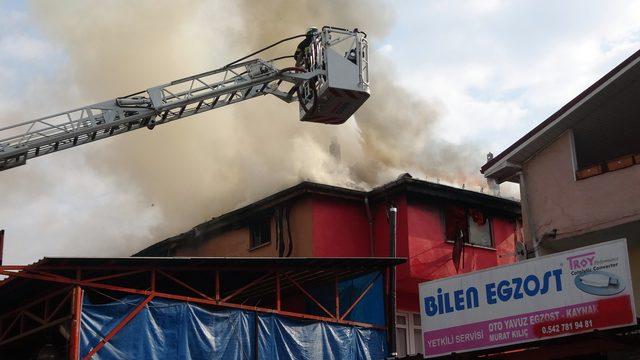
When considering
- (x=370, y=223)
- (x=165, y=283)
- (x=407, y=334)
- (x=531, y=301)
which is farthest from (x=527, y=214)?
(x=165, y=283)

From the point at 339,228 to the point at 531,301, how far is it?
10.6 m

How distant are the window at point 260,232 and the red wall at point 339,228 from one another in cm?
216

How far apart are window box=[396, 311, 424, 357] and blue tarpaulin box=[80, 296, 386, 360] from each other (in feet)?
12.7

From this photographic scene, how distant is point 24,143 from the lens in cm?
1789

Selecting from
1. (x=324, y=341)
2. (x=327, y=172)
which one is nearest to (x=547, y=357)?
(x=324, y=341)

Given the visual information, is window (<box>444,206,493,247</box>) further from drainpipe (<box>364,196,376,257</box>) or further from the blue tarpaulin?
the blue tarpaulin

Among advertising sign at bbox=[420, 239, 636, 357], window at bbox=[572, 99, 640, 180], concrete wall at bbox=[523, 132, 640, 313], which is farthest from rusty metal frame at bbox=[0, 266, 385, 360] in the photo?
A: window at bbox=[572, 99, 640, 180]

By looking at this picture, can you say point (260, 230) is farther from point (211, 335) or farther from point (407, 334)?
point (211, 335)

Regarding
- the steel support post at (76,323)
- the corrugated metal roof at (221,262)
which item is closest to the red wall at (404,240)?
the corrugated metal roof at (221,262)

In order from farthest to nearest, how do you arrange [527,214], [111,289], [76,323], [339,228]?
[339,228] < [527,214] < [111,289] < [76,323]

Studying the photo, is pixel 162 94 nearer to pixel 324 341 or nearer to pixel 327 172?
pixel 324 341

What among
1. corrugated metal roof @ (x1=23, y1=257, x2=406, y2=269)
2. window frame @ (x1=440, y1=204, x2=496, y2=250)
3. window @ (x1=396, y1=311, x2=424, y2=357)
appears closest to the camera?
corrugated metal roof @ (x1=23, y1=257, x2=406, y2=269)

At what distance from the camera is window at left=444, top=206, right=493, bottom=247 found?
26.1 m

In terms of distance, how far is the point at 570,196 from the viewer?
68.5ft
